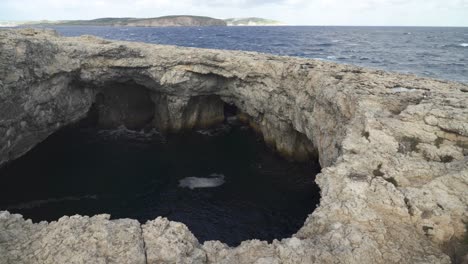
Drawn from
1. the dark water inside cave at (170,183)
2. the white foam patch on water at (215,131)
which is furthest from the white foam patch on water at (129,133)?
the white foam patch on water at (215,131)

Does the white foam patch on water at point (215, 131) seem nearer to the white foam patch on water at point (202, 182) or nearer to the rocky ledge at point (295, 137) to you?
the rocky ledge at point (295, 137)

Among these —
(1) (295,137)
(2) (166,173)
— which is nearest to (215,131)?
(1) (295,137)

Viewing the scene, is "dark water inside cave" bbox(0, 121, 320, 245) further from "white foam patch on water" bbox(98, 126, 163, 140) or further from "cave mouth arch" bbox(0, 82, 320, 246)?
"white foam patch on water" bbox(98, 126, 163, 140)

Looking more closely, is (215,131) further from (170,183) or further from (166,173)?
(170,183)

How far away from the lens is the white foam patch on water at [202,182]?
74.5 feet

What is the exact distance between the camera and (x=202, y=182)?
23297 mm

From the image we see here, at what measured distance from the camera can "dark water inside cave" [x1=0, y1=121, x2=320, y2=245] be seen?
19.2 meters

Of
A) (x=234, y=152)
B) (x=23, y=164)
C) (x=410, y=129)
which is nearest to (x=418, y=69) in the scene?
(x=234, y=152)

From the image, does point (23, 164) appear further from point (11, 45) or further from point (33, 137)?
point (11, 45)

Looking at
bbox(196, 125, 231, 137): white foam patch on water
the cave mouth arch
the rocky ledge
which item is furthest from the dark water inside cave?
the rocky ledge

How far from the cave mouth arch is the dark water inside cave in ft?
0.21

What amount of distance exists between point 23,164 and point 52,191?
17.4ft

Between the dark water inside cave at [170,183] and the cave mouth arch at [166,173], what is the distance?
2.6 inches

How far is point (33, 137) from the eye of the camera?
23.0 meters
